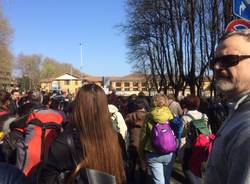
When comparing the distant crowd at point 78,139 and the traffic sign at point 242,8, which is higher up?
the traffic sign at point 242,8

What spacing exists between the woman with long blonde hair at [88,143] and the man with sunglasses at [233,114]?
4.71ft

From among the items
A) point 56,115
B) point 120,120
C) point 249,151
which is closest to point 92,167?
point 56,115

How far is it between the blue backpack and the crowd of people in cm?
1

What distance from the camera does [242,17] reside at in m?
4.99

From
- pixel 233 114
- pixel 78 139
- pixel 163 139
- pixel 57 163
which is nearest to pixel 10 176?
pixel 233 114

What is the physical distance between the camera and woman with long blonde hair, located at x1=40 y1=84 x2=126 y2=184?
3.22 m

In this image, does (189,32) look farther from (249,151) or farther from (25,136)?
(249,151)

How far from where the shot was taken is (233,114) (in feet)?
6.30

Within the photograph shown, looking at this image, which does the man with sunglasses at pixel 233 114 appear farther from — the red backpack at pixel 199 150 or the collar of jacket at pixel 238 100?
the red backpack at pixel 199 150

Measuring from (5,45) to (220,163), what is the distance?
54.7 metres

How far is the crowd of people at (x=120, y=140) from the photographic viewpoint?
1.82 m

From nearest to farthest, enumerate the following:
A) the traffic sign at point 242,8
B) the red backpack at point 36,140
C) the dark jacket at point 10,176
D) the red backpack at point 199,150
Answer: the dark jacket at point 10,176
the red backpack at point 36,140
the traffic sign at point 242,8
the red backpack at point 199,150

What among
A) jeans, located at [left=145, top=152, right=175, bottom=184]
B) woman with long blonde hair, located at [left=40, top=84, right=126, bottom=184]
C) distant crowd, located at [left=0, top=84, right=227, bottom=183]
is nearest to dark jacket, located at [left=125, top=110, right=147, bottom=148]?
distant crowd, located at [left=0, top=84, right=227, bottom=183]

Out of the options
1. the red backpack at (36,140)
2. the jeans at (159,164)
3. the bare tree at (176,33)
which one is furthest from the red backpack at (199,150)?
the bare tree at (176,33)
